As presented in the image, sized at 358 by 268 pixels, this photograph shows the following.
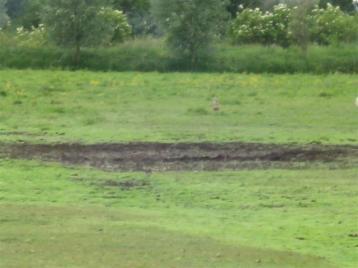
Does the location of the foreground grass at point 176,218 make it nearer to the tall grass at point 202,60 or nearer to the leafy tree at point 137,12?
the tall grass at point 202,60

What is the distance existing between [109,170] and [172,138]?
401 cm

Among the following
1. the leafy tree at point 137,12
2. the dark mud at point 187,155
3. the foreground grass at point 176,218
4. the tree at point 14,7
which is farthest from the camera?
the tree at point 14,7

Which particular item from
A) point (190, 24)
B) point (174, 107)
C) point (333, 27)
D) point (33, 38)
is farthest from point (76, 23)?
point (174, 107)

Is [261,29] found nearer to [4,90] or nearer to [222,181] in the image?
[4,90]

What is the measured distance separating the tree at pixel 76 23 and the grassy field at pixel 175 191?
34.9 ft

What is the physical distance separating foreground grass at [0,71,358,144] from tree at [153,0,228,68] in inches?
182

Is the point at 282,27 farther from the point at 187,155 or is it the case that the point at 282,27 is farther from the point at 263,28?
the point at 187,155

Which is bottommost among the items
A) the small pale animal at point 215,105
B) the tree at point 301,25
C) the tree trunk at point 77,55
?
the tree trunk at point 77,55

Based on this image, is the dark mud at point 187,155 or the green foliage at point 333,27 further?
the green foliage at point 333,27

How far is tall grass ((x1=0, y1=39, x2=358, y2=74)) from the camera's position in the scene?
39438mm

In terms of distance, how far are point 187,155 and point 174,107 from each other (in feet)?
26.3

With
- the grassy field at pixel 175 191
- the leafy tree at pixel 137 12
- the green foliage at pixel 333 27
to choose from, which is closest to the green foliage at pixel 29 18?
the leafy tree at pixel 137 12

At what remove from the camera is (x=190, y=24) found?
1625 inches

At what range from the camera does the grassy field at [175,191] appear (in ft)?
32.6
